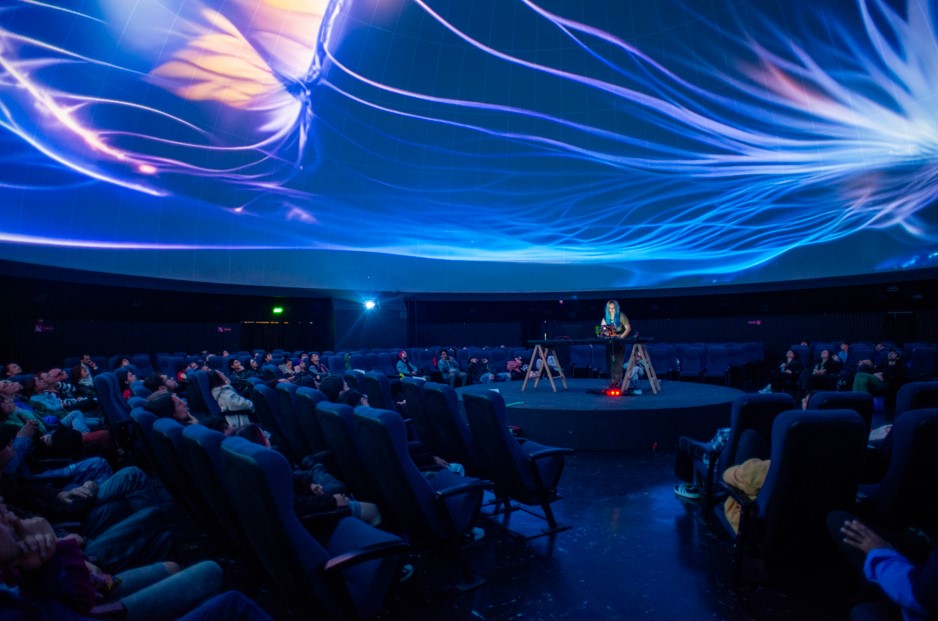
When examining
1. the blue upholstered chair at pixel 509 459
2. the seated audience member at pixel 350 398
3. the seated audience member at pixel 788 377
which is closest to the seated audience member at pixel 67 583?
the blue upholstered chair at pixel 509 459

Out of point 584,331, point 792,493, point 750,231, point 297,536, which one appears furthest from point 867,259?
point 297,536

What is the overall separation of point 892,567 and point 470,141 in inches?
615

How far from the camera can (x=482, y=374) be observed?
13141 mm

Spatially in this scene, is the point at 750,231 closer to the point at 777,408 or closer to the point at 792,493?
the point at 777,408

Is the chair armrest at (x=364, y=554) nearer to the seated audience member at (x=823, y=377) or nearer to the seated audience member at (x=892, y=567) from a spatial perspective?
the seated audience member at (x=892, y=567)

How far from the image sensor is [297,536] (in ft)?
7.03

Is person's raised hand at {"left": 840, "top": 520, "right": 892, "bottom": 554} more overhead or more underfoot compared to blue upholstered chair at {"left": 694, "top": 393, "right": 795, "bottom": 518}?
more underfoot

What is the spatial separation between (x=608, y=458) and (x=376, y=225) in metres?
12.0

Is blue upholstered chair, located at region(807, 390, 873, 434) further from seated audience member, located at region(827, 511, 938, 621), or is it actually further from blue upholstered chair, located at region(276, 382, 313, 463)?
blue upholstered chair, located at region(276, 382, 313, 463)

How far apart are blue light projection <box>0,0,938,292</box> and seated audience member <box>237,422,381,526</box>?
1029 centimetres

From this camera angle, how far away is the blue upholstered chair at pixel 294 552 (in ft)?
6.73

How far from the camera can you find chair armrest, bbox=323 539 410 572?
7.04 ft

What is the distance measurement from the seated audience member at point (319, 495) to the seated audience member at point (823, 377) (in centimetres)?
697

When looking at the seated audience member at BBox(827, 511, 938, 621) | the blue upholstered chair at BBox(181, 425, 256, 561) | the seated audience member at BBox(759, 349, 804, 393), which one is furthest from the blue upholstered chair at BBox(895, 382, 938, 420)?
the seated audience member at BBox(759, 349, 804, 393)
